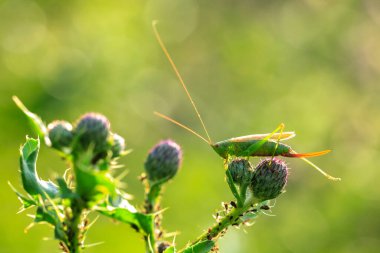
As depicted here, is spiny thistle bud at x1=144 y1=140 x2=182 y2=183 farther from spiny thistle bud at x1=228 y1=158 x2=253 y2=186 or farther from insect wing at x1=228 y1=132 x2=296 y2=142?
insect wing at x1=228 y1=132 x2=296 y2=142

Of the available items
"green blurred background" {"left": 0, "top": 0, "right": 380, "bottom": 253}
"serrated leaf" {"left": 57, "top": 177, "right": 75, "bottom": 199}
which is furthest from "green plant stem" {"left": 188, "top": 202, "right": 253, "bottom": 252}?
"green blurred background" {"left": 0, "top": 0, "right": 380, "bottom": 253}

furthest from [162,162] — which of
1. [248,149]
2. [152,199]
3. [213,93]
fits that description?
[213,93]

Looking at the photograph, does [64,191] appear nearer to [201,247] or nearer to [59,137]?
[59,137]

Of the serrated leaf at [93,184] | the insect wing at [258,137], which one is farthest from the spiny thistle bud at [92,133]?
the insect wing at [258,137]

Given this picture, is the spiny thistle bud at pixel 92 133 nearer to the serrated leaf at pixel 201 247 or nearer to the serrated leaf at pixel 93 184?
the serrated leaf at pixel 93 184

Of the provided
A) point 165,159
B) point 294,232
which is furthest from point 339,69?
point 165,159

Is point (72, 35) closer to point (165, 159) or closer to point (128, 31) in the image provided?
point (128, 31)
